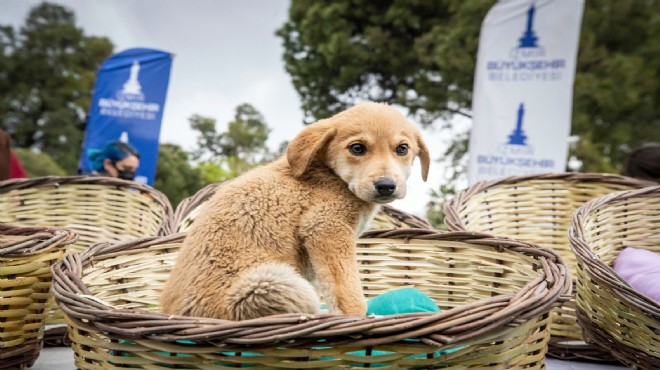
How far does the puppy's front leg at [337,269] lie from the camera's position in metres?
1.21

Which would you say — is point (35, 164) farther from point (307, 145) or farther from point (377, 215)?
point (307, 145)

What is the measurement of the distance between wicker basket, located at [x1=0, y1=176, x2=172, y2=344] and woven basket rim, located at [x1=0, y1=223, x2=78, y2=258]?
1.99 feet

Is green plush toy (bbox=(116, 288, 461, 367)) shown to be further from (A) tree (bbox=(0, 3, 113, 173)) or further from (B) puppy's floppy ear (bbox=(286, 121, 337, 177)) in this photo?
(A) tree (bbox=(0, 3, 113, 173))

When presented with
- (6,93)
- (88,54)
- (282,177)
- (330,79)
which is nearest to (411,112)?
(330,79)

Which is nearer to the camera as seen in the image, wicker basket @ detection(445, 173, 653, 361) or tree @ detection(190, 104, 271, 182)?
wicker basket @ detection(445, 173, 653, 361)

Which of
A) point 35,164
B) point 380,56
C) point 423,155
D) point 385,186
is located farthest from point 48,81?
point 385,186

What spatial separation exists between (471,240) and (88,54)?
8.40 metres

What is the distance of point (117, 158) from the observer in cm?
545

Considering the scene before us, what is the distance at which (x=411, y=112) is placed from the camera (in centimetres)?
718

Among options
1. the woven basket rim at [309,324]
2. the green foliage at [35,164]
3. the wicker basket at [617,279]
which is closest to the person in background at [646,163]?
→ the wicker basket at [617,279]

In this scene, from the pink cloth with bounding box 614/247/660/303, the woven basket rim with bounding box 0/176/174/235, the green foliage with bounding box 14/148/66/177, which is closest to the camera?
the pink cloth with bounding box 614/247/660/303

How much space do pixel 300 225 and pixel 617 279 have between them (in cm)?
76

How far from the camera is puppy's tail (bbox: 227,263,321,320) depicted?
3.63ft

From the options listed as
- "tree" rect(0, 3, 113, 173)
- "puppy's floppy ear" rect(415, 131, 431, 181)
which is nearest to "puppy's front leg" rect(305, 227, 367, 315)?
"puppy's floppy ear" rect(415, 131, 431, 181)
